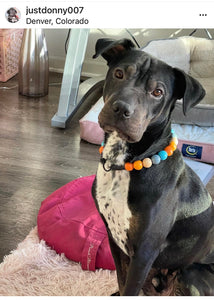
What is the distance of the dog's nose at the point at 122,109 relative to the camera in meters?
1.03

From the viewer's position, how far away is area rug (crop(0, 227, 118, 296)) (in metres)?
1.59

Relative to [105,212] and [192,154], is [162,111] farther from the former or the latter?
[192,154]

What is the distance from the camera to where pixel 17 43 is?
3.72 meters

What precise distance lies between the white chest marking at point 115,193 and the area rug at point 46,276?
0.45m

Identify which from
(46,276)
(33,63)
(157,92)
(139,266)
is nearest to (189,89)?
(157,92)

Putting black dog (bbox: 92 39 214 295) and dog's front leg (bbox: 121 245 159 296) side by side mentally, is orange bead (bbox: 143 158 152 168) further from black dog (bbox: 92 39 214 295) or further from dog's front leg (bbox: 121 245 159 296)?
dog's front leg (bbox: 121 245 159 296)

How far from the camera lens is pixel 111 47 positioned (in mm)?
1177

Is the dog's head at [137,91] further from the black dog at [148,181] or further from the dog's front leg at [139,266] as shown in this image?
the dog's front leg at [139,266]

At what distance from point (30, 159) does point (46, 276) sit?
1.04m
